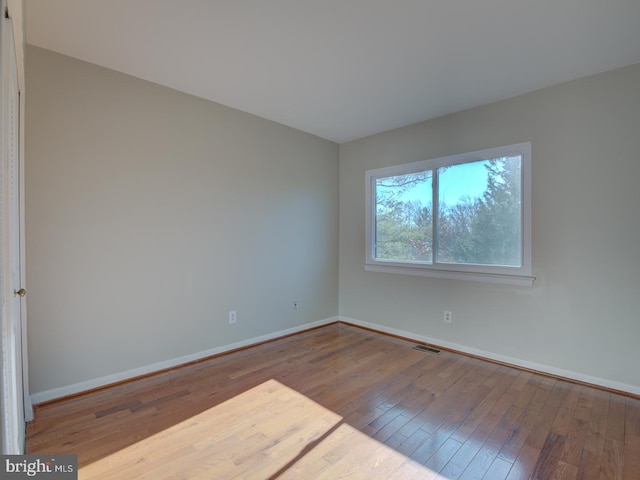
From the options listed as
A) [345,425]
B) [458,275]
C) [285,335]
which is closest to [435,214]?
[458,275]

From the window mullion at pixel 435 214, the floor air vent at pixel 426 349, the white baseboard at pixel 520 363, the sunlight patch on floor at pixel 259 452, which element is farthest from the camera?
the window mullion at pixel 435 214

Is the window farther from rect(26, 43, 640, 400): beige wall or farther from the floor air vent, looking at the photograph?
the floor air vent

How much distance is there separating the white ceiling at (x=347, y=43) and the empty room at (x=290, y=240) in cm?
2

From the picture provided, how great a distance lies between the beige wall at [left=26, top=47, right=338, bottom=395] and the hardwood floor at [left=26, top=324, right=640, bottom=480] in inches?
15.7

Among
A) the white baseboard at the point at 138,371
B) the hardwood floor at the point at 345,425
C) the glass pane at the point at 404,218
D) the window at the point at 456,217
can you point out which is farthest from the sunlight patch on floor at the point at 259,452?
the glass pane at the point at 404,218

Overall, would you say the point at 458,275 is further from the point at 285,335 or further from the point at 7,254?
the point at 7,254

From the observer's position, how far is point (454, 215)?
339 centimetres

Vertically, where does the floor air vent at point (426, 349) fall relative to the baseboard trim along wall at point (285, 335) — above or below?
below

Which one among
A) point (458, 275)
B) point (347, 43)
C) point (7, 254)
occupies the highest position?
point (347, 43)

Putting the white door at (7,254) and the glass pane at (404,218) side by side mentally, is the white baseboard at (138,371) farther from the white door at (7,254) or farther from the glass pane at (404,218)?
the glass pane at (404,218)

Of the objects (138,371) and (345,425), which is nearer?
(345,425)

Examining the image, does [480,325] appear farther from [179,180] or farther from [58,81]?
[58,81]
